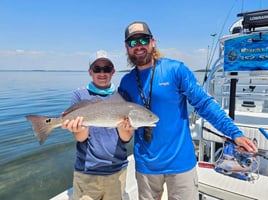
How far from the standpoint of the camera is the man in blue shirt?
212cm

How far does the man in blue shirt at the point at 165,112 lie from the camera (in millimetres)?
2117

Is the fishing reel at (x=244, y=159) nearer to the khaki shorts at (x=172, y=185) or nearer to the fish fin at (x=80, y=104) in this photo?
the khaki shorts at (x=172, y=185)

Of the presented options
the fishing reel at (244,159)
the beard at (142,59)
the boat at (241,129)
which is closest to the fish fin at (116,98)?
the beard at (142,59)

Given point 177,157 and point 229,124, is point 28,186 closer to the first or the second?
point 177,157

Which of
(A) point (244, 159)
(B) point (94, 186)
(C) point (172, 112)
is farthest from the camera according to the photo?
(A) point (244, 159)

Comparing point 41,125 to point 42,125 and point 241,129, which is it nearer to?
point 42,125

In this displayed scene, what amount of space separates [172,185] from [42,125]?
1.33 metres

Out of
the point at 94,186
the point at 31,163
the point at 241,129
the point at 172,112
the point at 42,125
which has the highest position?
the point at 172,112

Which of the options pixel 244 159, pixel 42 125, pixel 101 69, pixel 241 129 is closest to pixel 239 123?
pixel 241 129

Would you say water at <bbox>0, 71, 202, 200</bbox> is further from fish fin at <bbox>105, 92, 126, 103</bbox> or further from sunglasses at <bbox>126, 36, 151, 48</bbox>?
sunglasses at <bbox>126, 36, 151, 48</bbox>

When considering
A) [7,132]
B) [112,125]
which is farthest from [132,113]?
[7,132]

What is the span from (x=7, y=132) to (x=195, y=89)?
901 cm

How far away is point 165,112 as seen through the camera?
2137 mm

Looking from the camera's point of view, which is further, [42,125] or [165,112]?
[42,125]
